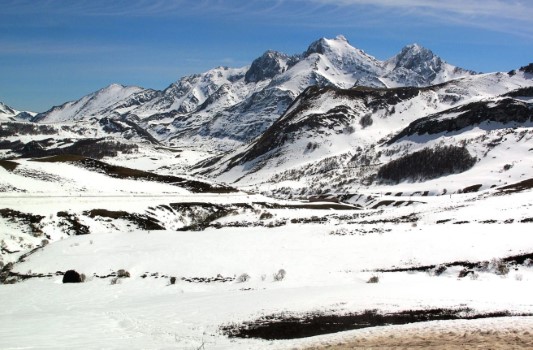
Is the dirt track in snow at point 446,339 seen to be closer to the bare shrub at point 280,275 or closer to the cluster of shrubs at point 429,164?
the bare shrub at point 280,275

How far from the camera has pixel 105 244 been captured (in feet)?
138

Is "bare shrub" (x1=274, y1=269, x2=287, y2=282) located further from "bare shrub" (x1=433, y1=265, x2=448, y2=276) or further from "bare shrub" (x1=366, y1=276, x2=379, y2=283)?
"bare shrub" (x1=433, y1=265, x2=448, y2=276)

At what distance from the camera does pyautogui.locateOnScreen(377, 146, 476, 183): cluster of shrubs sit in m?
156

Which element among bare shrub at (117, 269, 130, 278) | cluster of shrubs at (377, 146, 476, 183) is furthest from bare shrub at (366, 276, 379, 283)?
cluster of shrubs at (377, 146, 476, 183)

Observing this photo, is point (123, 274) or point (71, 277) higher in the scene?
point (71, 277)

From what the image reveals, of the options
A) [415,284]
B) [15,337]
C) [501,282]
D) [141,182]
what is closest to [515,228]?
[501,282]

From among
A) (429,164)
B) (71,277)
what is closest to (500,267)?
(71,277)

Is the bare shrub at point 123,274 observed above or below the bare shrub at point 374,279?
above

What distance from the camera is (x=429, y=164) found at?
163 meters

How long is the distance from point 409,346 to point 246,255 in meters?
21.5

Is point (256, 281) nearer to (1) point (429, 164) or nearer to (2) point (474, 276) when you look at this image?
(2) point (474, 276)

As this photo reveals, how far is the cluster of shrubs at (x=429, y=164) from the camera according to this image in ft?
510

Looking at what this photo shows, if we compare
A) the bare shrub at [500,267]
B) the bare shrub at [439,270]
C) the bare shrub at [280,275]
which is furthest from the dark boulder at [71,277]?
the bare shrub at [500,267]

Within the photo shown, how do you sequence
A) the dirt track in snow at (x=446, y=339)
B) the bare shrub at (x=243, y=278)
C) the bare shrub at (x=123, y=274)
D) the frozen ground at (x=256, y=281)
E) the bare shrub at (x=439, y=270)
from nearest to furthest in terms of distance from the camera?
the dirt track in snow at (x=446, y=339) < the frozen ground at (x=256, y=281) < the bare shrub at (x=439, y=270) < the bare shrub at (x=243, y=278) < the bare shrub at (x=123, y=274)
